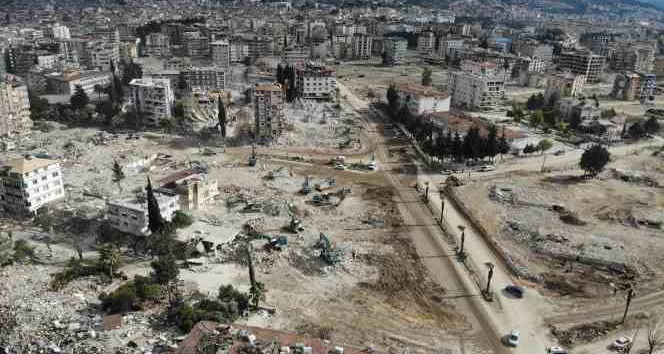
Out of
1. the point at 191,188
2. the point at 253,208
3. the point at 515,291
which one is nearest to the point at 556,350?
the point at 515,291

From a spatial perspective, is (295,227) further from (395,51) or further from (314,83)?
(395,51)

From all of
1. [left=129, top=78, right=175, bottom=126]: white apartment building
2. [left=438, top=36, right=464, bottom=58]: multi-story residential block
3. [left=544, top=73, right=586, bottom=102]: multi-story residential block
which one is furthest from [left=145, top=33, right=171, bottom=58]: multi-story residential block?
[left=544, top=73, right=586, bottom=102]: multi-story residential block

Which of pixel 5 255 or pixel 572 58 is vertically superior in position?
pixel 572 58

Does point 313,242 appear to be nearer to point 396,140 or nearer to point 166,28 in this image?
point 396,140

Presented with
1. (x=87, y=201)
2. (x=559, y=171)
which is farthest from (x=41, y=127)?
(x=559, y=171)

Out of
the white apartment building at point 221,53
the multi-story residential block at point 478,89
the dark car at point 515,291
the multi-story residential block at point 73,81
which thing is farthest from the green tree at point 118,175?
the white apartment building at point 221,53

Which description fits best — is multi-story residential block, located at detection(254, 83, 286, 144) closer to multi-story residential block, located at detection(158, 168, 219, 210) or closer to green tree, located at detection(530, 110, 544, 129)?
multi-story residential block, located at detection(158, 168, 219, 210)

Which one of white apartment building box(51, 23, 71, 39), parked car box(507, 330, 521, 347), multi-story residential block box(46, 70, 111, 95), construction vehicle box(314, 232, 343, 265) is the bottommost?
parked car box(507, 330, 521, 347)
